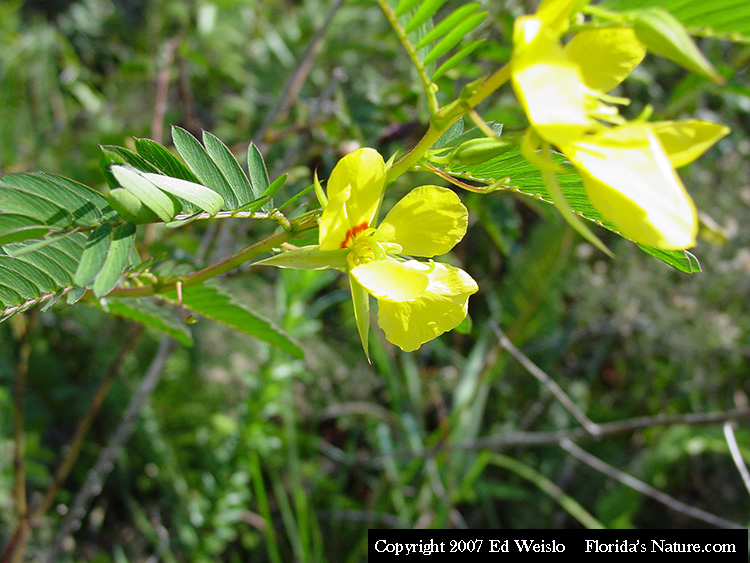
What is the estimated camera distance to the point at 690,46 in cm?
25

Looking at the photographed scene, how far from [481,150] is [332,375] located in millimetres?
1748

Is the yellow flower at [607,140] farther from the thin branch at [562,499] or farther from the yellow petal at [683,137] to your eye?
the thin branch at [562,499]

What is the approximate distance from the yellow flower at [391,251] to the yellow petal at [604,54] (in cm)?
13

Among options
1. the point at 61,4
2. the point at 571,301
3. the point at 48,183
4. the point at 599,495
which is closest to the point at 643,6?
the point at 48,183

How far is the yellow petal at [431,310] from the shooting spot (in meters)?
0.42

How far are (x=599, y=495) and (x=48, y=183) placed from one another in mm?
1984

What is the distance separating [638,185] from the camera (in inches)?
11.4

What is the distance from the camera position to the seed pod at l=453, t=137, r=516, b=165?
342mm

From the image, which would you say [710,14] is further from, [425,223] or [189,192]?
[189,192]

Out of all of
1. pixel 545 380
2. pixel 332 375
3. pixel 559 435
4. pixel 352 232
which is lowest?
pixel 332 375

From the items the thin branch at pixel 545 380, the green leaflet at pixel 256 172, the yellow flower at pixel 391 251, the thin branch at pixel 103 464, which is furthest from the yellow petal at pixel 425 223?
the thin branch at pixel 103 464

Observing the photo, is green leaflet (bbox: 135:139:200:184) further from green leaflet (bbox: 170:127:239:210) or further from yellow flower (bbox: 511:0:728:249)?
yellow flower (bbox: 511:0:728:249)

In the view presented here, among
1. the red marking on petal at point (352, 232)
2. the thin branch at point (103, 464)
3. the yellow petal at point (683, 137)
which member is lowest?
the thin branch at point (103, 464)

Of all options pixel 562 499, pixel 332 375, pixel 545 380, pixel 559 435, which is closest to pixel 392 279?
pixel 545 380
